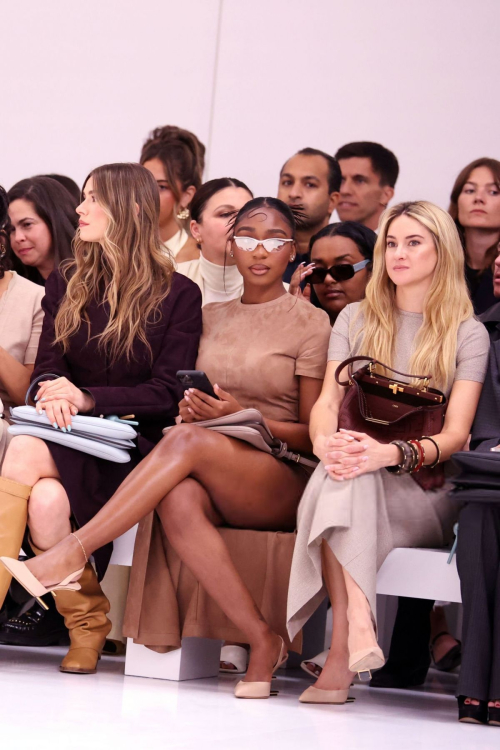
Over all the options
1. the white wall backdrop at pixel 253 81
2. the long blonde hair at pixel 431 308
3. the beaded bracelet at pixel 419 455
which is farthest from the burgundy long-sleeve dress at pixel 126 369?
the white wall backdrop at pixel 253 81

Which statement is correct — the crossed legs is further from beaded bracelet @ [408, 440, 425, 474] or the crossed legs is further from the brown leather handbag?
beaded bracelet @ [408, 440, 425, 474]

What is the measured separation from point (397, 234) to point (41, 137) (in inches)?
135

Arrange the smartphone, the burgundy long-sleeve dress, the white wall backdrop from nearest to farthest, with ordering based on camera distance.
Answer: the smartphone < the burgundy long-sleeve dress < the white wall backdrop

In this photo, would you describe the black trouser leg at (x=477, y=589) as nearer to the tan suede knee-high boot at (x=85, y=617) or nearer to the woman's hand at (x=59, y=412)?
the tan suede knee-high boot at (x=85, y=617)

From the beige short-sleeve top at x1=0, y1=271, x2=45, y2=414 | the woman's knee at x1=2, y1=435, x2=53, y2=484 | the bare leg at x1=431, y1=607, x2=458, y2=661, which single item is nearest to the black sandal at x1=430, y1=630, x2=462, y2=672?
the bare leg at x1=431, y1=607, x2=458, y2=661

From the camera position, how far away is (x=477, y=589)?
114 inches

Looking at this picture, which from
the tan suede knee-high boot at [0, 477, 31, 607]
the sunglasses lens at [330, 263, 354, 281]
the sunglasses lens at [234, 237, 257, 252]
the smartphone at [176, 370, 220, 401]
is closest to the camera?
the tan suede knee-high boot at [0, 477, 31, 607]

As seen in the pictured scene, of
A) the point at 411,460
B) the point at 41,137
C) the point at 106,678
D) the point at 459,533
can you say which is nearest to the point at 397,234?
the point at 411,460

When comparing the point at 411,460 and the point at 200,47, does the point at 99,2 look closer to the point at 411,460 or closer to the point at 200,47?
the point at 200,47

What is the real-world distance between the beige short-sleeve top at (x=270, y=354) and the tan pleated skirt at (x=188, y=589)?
0.46 metres

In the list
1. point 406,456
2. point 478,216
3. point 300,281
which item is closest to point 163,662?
point 406,456

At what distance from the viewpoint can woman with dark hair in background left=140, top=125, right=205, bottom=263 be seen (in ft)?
16.4

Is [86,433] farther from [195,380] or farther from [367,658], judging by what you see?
[367,658]

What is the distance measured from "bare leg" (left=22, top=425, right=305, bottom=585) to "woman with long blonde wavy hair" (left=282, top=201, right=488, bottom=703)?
195mm
